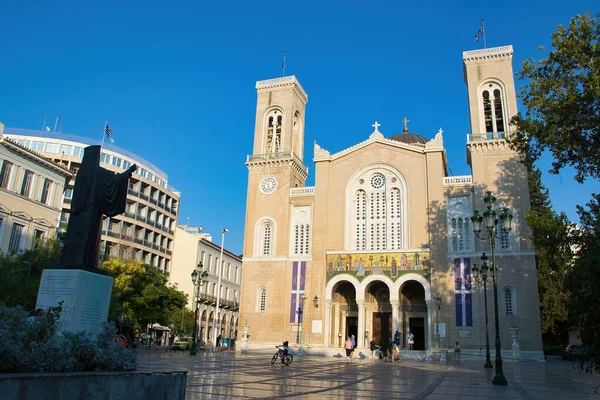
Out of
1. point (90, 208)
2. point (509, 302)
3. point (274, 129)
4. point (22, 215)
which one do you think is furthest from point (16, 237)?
point (509, 302)

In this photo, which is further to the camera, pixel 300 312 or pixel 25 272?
pixel 300 312

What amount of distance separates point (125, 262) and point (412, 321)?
77.2 feet

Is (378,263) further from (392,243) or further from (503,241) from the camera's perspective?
(503,241)

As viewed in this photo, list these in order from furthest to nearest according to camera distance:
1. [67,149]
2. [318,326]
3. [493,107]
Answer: [67,149] → [493,107] → [318,326]

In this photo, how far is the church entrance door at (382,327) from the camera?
39469 millimetres

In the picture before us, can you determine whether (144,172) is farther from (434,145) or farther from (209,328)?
(434,145)

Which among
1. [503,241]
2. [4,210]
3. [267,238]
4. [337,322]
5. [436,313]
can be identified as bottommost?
[337,322]

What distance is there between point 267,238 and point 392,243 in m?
10.8

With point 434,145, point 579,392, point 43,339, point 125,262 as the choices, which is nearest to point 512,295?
point 434,145

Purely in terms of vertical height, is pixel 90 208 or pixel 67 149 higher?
pixel 67 149

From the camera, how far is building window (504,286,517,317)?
34.7 m

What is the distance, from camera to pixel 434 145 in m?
40.2

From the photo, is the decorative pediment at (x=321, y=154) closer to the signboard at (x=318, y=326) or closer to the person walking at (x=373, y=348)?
the signboard at (x=318, y=326)

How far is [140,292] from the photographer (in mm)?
38938
